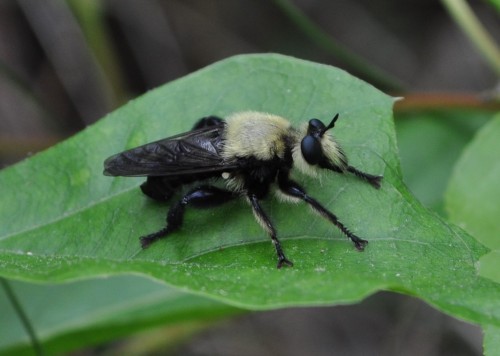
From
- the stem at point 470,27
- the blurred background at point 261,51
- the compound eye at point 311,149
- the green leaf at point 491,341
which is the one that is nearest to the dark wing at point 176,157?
the compound eye at point 311,149

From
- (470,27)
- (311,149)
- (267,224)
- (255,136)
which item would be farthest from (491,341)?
(470,27)

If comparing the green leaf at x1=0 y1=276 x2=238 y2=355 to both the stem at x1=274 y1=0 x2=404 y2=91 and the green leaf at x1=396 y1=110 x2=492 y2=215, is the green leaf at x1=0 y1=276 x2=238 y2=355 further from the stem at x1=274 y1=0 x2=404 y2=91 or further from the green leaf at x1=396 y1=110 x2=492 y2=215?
the stem at x1=274 y1=0 x2=404 y2=91

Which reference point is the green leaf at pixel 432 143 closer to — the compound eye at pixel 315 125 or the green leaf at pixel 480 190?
the green leaf at pixel 480 190

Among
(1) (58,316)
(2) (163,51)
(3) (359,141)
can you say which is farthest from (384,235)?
(2) (163,51)

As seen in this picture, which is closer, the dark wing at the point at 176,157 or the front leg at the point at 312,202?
the front leg at the point at 312,202

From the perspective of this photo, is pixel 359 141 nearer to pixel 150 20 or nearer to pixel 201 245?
pixel 201 245

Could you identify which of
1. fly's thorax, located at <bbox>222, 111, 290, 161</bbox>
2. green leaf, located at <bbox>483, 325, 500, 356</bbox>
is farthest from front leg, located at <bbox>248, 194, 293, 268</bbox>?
green leaf, located at <bbox>483, 325, 500, 356</bbox>

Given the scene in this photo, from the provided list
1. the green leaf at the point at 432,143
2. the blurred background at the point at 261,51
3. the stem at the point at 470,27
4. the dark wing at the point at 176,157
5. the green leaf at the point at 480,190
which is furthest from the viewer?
the blurred background at the point at 261,51
